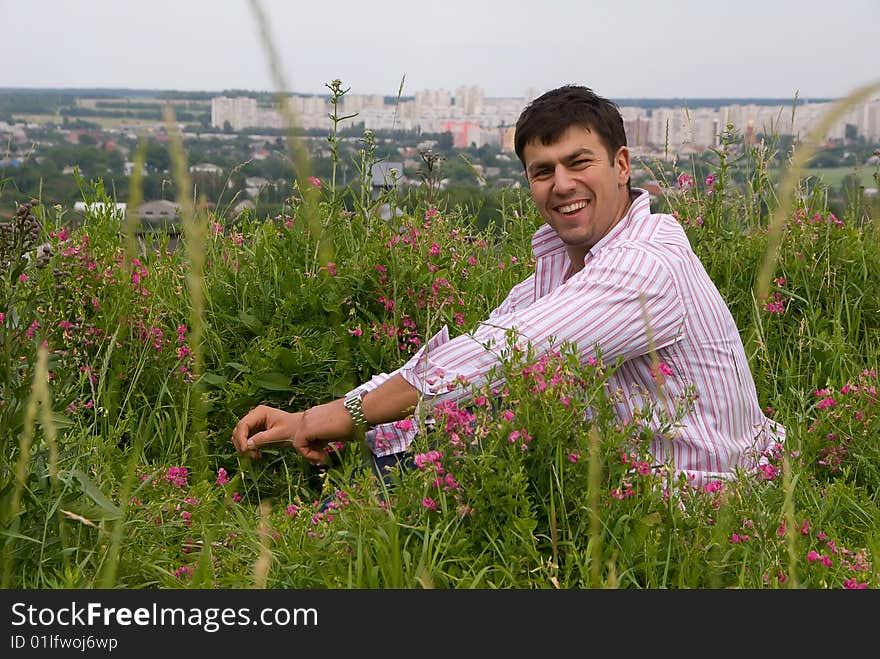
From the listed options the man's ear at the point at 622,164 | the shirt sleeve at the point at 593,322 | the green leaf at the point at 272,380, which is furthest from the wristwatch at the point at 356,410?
the man's ear at the point at 622,164

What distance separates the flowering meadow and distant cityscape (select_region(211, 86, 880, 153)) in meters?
0.23

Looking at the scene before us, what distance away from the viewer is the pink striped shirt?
9.52 feet

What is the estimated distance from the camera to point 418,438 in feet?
8.72

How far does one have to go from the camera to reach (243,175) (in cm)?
524

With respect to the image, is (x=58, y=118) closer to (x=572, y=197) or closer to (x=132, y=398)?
(x=132, y=398)

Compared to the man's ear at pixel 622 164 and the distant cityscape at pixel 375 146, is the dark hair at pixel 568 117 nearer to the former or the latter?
the man's ear at pixel 622 164

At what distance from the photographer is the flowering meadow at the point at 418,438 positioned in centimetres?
242

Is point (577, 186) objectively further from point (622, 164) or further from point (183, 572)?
point (183, 572)

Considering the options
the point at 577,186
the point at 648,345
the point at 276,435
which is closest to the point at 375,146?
the point at 577,186

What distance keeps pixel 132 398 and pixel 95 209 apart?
1267 mm

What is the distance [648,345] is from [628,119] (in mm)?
1914

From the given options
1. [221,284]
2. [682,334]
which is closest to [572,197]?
[682,334]

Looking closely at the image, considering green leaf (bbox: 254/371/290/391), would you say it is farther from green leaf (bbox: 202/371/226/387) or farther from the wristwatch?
the wristwatch

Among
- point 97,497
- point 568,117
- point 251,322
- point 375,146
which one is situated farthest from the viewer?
point 375,146
